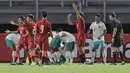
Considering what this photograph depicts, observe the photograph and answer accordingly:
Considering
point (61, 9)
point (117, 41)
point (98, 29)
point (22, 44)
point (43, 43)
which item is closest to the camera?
point (43, 43)

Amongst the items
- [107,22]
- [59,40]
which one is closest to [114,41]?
[59,40]

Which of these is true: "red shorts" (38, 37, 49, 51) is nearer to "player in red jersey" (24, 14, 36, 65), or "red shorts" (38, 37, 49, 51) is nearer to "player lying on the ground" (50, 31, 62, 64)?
"player in red jersey" (24, 14, 36, 65)

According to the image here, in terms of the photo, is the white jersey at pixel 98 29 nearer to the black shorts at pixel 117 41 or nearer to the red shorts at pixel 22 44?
the black shorts at pixel 117 41

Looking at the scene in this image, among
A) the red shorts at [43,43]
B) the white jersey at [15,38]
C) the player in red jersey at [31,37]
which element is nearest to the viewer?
the red shorts at [43,43]

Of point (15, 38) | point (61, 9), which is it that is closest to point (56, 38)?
point (15, 38)

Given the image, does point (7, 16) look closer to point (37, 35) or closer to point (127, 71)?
point (37, 35)

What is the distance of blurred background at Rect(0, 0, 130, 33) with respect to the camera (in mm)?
29500

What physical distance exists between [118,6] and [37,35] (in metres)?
12.1

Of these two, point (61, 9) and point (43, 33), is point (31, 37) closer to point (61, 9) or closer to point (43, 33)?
point (43, 33)

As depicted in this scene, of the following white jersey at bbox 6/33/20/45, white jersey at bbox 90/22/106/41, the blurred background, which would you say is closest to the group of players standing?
white jersey at bbox 90/22/106/41

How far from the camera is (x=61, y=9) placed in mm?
29672

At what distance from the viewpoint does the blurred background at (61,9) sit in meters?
29.5

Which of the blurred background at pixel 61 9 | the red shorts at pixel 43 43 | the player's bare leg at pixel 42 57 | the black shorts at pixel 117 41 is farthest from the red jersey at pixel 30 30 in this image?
the blurred background at pixel 61 9

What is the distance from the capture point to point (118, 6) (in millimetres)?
29859
